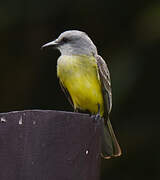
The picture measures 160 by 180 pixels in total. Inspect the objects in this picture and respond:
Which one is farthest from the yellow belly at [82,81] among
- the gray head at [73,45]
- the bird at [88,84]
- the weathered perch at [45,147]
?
the weathered perch at [45,147]

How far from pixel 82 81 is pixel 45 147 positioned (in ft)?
6.61

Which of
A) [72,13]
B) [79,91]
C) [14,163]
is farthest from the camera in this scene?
[72,13]

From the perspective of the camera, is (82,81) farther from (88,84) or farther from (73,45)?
(73,45)

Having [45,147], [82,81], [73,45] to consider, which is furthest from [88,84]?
[45,147]

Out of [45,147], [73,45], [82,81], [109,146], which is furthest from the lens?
[73,45]

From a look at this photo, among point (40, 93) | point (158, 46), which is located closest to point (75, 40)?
point (158, 46)

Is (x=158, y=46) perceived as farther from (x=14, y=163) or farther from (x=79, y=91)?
(x=14, y=163)

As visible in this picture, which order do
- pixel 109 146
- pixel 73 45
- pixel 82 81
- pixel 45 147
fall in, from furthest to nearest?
pixel 73 45 < pixel 82 81 < pixel 109 146 < pixel 45 147

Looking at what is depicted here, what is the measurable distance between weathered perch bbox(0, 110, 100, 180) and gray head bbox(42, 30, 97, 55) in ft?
6.87

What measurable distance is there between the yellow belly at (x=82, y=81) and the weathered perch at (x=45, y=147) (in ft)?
5.80

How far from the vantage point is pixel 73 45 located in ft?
21.6

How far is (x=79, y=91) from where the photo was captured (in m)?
6.29

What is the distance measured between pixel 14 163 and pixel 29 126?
26cm

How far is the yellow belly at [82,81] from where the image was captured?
6.30 m
